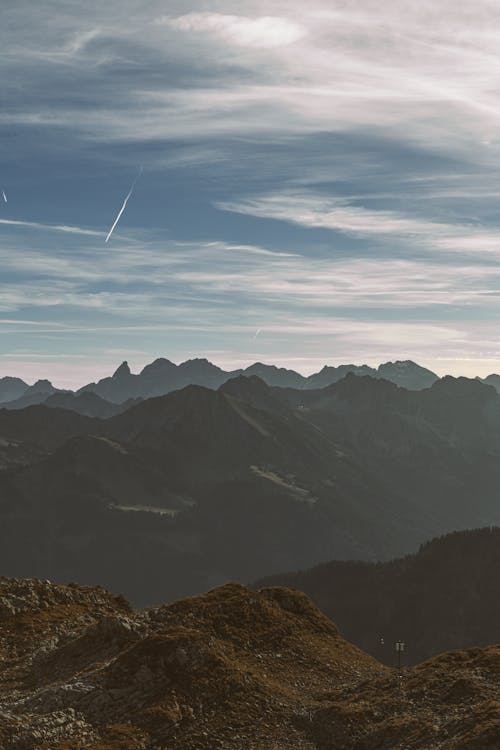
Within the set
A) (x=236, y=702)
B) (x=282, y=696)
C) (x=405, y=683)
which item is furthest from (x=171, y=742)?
(x=405, y=683)

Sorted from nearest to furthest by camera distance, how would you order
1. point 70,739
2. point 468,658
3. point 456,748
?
point 456,748, point 70,739, point 468,658

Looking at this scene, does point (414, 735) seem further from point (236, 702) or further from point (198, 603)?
point (198, 603)

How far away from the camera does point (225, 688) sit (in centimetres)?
5612

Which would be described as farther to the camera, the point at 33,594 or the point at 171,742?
the point at 33,594

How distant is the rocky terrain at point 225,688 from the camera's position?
50062 mm

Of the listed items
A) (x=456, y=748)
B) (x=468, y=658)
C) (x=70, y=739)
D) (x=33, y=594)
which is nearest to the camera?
(x=456, y=748)

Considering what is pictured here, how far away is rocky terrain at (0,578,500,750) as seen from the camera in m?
50.1

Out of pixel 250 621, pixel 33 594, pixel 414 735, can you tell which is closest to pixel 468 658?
pixel 414 735

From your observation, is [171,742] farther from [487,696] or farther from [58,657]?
[487,696]

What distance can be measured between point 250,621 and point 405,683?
57.4 feet

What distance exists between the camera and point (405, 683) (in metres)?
59.1

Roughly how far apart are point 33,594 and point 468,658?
47.0 meters

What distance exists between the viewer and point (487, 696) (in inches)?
2122

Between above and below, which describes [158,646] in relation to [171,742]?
above
